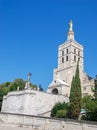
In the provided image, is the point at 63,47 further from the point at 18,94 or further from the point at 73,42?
the point at 18,94

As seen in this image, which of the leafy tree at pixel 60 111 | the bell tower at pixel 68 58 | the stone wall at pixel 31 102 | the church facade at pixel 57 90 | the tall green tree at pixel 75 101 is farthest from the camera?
the bell tower at pixel 68 58

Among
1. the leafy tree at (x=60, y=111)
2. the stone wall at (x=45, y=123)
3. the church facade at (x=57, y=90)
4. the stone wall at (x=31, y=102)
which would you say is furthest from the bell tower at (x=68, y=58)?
the stone wall at (x=45, y=123)

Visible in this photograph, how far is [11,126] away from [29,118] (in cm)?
260

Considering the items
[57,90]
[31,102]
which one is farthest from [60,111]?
[57,90]

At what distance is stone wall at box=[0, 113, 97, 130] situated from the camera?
75.9 ft

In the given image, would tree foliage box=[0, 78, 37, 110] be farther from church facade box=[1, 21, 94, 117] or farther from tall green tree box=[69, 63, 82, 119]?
tall green tree box=[69, 63, 82, 119]

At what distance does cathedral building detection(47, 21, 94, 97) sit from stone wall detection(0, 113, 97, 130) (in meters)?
28.6

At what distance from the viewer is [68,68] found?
62.8m

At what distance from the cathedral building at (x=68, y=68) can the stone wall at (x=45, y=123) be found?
28.6 metres

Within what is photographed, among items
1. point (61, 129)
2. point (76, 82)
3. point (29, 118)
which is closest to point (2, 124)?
point (29, 118)

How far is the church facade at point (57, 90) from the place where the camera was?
148 ft

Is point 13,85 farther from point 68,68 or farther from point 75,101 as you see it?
point 75,101

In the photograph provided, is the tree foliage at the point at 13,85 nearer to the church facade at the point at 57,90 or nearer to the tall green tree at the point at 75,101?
the church facade at the point at 57,90

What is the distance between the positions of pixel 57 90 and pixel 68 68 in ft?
24.5
